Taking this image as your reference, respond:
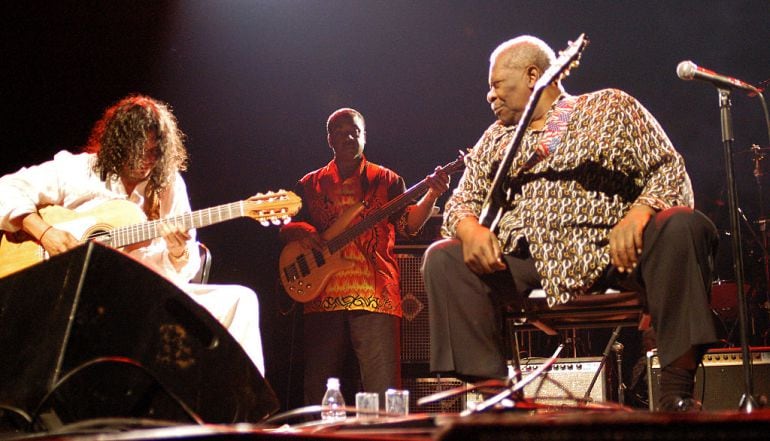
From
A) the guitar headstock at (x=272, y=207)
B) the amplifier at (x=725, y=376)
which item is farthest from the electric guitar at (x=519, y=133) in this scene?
the amplifier at (x=725, y=376)

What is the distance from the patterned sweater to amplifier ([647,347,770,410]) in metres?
1.81

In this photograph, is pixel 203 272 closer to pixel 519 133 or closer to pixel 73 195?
pixel 73 195

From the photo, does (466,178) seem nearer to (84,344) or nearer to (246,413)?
(246,413)

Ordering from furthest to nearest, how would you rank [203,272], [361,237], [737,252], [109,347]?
[361,237]
[203,272]
[737,252]
[109,347]

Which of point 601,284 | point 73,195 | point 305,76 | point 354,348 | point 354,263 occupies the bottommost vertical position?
point 354,348

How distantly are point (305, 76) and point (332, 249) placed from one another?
225 cm

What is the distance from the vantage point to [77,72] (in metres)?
5.31

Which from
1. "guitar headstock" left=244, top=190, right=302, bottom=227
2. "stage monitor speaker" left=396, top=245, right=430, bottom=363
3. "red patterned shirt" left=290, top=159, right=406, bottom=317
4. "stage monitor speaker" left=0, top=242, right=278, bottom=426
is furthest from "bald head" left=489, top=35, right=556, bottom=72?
"stage monitor speaker" left=396, top=245, right=430, bottom=363

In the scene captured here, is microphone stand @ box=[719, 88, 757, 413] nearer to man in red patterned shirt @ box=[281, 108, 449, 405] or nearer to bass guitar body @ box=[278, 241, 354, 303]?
man in red patterned shirt @ box=[281, 108, 449, 405]

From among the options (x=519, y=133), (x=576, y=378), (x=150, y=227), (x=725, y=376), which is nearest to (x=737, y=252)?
(x=519, y=133)

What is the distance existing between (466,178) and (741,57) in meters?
6.05

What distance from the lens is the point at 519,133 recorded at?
2500 mm

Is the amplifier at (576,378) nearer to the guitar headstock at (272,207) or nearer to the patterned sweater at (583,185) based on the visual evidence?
the guitar headstock at (272,207)

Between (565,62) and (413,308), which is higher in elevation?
(565,62)
